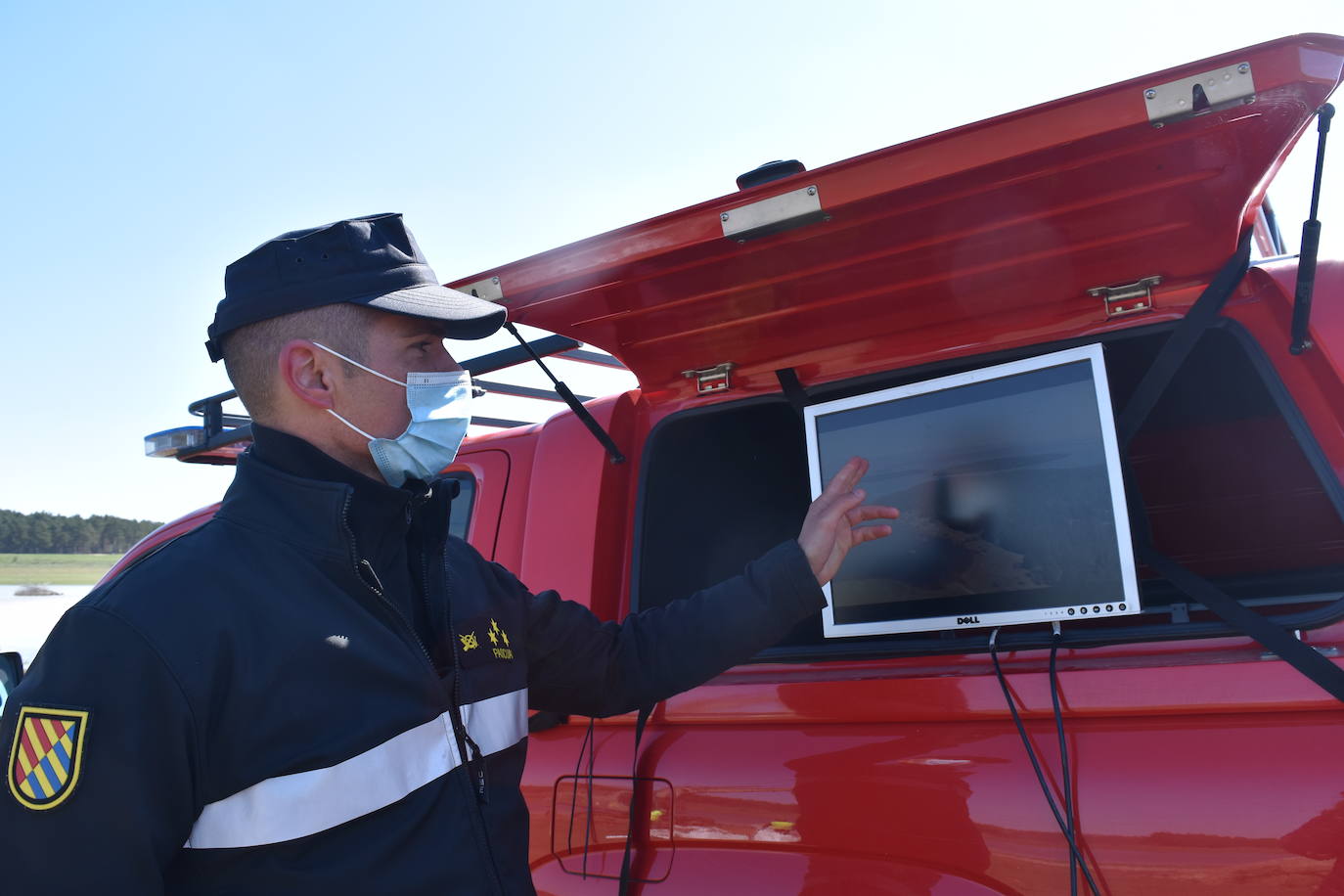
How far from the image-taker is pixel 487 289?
2113 mm

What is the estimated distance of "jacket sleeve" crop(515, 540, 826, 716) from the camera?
1955mm

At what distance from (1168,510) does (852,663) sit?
61.4 inches

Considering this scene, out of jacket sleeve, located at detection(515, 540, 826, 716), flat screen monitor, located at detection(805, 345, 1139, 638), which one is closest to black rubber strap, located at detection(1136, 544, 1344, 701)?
flat screen monitor, located at detection(805, 345, 1139, 638)

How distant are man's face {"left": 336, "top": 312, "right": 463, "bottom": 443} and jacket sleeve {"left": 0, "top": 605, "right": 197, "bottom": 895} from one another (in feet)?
2.07

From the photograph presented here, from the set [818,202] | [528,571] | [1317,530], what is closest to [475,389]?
[528,571]

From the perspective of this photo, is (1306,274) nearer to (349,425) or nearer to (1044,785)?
(1044,785)

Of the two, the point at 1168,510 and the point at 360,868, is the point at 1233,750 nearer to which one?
the point at 360,868

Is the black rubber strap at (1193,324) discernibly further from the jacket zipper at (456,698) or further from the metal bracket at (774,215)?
the jacket zipper at (456,698)

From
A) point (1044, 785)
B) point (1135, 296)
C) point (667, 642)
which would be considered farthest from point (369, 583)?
point (1135, 296)

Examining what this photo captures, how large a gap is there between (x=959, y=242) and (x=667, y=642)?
1022mm

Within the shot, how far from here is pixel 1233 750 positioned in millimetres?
1468

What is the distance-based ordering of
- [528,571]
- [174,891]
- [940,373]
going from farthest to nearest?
[528,571] < [940,373] < [174,891]

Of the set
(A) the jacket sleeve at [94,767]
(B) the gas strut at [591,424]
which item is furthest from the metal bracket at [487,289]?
(A) the jacket sleeve at [94,767]

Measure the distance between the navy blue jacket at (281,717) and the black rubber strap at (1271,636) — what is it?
4.12ft
